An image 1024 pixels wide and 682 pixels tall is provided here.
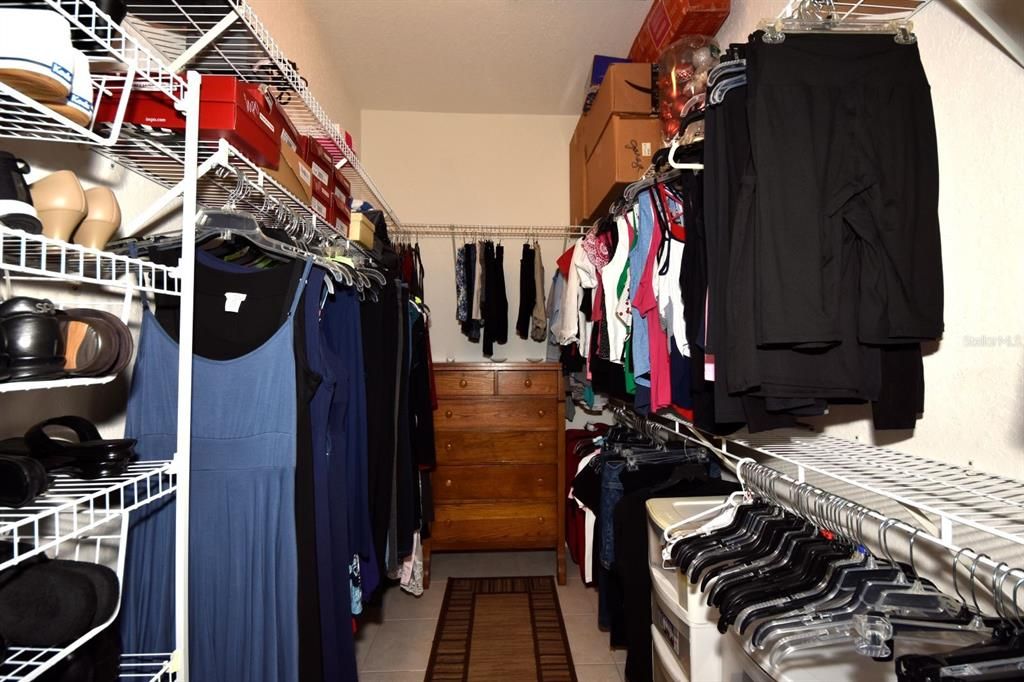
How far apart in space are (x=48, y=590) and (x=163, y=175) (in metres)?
0.98

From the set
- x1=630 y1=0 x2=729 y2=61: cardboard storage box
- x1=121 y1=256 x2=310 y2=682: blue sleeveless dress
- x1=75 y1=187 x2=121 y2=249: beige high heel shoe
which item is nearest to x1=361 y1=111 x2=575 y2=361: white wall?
x1=630 y1=0 x2=729 y2=61: cardboard storage box

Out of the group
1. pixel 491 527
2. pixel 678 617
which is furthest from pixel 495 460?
pixel 678 617

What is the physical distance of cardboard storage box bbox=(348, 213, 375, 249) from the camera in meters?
1.80

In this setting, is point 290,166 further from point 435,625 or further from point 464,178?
point 464,178

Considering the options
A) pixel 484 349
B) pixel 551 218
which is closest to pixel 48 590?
pixel 484 349

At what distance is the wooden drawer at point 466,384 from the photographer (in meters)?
2.80

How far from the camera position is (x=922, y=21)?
113 cm

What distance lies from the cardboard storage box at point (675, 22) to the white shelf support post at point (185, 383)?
184 cm

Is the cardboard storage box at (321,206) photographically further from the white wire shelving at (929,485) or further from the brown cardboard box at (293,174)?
the white wire shelving at (929,485)

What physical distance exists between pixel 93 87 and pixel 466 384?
215 centimetres

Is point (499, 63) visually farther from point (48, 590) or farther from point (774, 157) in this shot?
point (48, 590)

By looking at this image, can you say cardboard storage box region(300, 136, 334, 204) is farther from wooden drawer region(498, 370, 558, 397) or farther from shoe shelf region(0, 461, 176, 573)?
wooden drawer region(498, 370, 558, 397)

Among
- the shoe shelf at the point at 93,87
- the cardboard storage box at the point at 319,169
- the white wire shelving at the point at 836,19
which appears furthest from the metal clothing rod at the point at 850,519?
the cardboard storage box at the point at 319,169

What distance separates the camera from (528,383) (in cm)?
281
